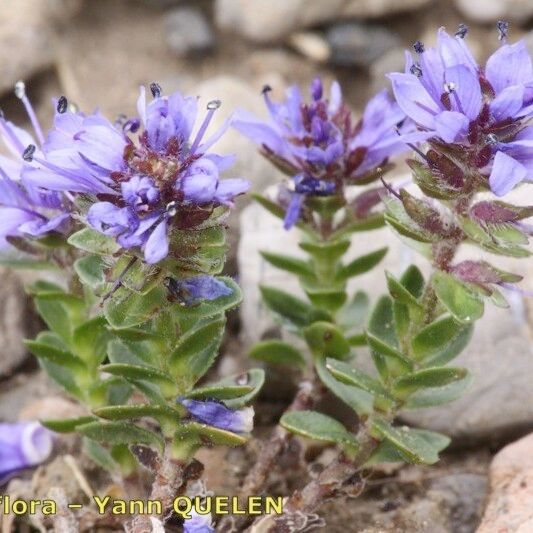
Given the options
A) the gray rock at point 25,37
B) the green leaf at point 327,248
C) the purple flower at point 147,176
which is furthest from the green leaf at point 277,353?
the gray rock at point 25,37

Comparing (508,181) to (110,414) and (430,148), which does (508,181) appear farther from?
(110,414)

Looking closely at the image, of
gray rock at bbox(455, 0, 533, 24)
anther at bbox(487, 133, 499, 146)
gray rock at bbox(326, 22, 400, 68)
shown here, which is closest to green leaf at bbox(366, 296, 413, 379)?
anther at bbox(487, 133, 499, 146)

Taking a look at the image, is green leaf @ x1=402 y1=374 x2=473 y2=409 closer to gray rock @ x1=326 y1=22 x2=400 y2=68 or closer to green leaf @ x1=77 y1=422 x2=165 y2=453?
green leaf @ x1=77 y1=422 x2=165 y2=453

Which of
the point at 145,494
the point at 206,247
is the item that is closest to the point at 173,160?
the point at 206,247

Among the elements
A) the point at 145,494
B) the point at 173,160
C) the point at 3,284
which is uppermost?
the point at 3,284

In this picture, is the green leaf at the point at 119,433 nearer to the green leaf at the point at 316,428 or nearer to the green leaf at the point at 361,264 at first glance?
the green leaf at the point at 316,428
